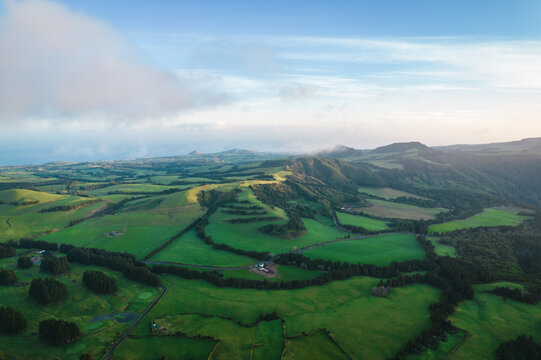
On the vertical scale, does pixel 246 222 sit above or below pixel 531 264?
above

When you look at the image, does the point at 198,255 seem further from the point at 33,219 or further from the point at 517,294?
the point at 33,219

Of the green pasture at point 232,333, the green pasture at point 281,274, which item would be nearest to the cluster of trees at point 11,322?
the green pasture at point 232,333

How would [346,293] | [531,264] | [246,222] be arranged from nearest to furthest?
[346,293] → [531,264] → [246,222]

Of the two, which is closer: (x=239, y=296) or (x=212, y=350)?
(x=212, y=350)

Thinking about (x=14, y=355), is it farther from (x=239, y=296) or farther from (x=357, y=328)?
(x=357, y=328)

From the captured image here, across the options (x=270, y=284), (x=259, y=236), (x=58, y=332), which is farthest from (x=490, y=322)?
(x=58, y=332)

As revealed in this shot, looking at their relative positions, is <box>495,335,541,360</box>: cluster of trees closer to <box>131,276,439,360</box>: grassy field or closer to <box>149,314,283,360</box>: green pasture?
<box>131,276,439,360</box>: grassy field

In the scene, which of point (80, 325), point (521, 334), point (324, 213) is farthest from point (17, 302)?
point (324, 213)
